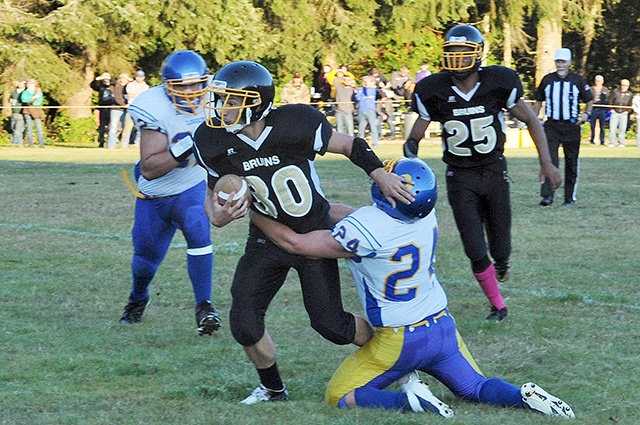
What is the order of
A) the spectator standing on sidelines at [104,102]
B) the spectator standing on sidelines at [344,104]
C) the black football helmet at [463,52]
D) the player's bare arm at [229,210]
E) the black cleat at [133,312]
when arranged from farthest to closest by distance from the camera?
the spectator standing on sidelines at [104,102] < the spectator standing on sidelines at [344,104] < the black cleat at [133,312] < the black football helmet at [463,52] < the player's bare arm at [229,210]

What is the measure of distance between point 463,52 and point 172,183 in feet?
6.44

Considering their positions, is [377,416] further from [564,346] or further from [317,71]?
[317,71]

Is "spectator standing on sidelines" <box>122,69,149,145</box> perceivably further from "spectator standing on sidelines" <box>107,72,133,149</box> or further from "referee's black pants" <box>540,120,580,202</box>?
"referee's black pants" <box>540,120,580,202</box>

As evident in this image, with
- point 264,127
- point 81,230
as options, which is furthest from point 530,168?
point 264,127

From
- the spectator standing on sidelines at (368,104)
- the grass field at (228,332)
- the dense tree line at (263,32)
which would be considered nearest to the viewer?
the grass field at (228,332)

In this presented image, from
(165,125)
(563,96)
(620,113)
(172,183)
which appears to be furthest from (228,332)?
(620,113)

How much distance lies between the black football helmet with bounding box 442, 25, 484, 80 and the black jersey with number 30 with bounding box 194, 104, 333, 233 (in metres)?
1.82

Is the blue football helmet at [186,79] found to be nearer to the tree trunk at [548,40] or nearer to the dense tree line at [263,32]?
the dense tree line at [263,32]

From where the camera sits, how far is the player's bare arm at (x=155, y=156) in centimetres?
608

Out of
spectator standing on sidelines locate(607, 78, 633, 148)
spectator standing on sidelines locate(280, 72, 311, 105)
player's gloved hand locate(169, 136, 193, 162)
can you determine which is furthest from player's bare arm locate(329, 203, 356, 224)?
spectator standing on sidelines locate(607, 78, 633, 148)

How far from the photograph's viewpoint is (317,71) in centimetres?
3266

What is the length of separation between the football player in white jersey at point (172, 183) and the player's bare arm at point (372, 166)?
1.42 metres

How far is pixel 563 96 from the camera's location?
41.2 ft

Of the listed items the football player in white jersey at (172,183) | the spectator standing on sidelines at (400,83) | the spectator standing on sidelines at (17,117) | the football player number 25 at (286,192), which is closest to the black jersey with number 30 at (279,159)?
the football player number 25 at (286,192)
